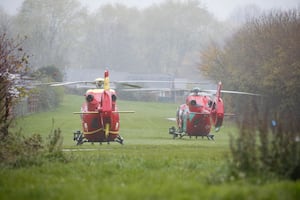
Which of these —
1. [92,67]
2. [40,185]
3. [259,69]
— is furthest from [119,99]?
[40,185]

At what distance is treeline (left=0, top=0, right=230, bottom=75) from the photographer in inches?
2781

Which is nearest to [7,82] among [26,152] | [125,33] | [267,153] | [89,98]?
[26,152]

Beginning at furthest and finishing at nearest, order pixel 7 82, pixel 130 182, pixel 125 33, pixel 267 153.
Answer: pixel 125 33 < pixel 7 82 < pixel 130 182 < pixel 267 153

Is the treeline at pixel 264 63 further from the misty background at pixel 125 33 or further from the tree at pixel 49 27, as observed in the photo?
the misty background at pixel 125 33

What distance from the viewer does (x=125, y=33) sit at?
288 feet

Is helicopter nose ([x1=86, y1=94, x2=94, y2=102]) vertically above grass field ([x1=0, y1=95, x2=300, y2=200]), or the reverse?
helicopter nose ([x1=86, y1=94, x2=94, y2=102])

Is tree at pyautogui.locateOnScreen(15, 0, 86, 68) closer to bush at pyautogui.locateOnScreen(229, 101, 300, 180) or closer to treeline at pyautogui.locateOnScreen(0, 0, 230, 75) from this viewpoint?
treeline at pyautogui.locateOnScreen(0, 0, 230, 75)

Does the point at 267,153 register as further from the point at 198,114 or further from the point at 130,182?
the point at 198,114

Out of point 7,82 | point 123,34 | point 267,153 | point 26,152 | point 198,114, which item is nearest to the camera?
point 267,153

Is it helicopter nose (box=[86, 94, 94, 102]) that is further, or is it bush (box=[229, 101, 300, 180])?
helicopter nose (box=[86, 94, 94, 102])

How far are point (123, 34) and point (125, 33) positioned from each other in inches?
30.6

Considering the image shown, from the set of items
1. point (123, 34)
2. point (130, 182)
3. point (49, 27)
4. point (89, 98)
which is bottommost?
point (130, 182)

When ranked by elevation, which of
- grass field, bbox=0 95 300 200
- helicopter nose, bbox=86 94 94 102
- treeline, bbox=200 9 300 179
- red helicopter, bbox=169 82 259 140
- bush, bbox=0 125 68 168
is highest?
treeline, bbox=200 9 300 179

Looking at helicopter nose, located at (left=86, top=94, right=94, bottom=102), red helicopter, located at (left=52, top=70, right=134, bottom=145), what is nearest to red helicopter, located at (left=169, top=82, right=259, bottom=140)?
red helicopter, located at (left=52, top=70, right=134, bottom=145)
